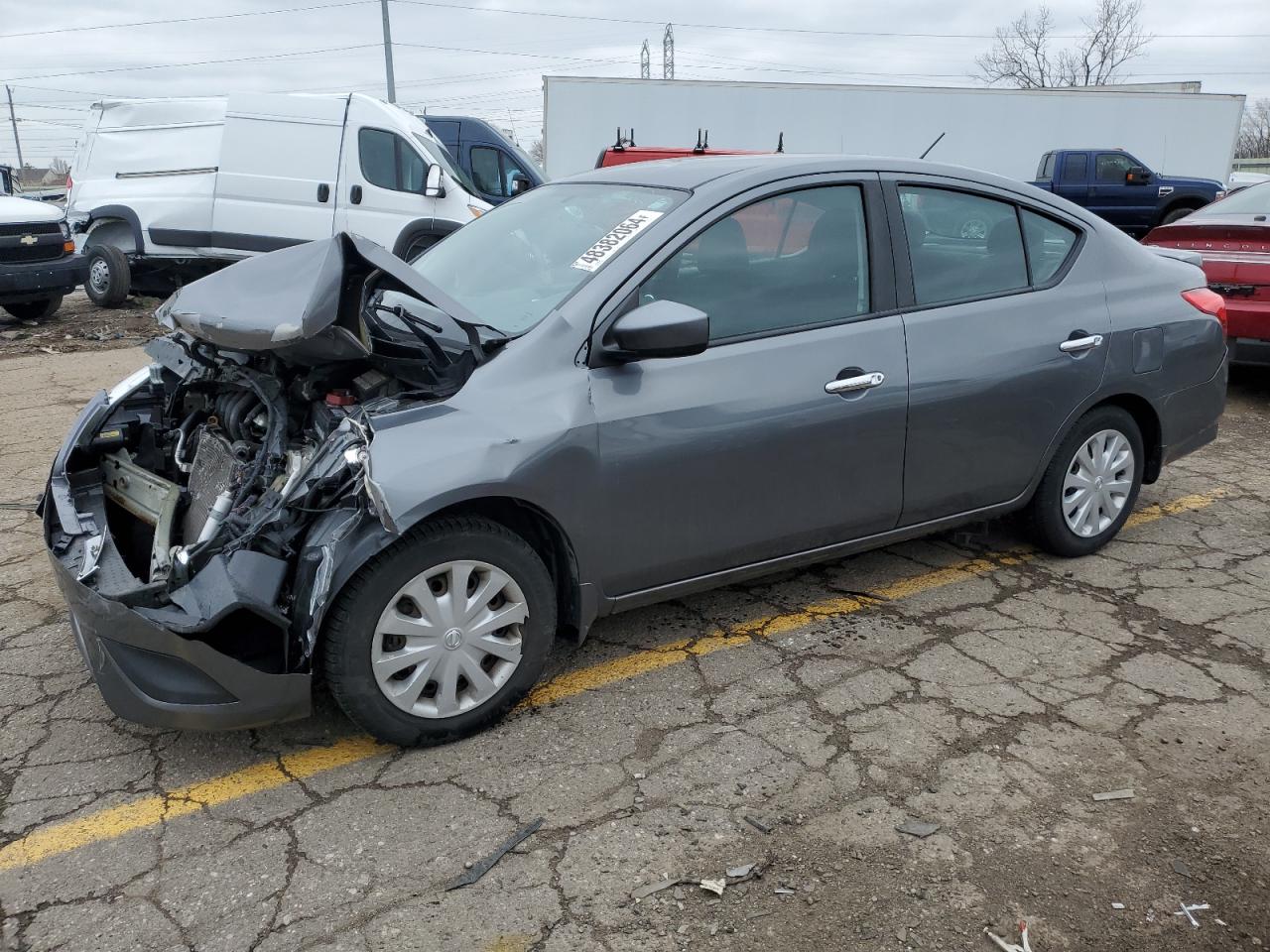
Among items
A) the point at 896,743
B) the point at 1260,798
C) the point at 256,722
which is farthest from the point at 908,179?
the point at 256,722

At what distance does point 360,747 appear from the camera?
119 inches

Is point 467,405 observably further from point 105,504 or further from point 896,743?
point 896,743

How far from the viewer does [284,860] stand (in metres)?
2.52

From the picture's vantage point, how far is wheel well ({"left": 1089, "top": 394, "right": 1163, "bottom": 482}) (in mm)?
4328

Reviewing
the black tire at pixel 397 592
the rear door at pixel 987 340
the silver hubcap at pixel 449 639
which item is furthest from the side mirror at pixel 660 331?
the rear door at pixel 987 340

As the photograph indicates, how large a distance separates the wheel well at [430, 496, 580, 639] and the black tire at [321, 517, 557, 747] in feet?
0.23

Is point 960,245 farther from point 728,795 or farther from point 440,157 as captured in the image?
point 440,157

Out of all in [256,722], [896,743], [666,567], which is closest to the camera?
[256,722]

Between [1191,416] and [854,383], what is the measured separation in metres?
2.01

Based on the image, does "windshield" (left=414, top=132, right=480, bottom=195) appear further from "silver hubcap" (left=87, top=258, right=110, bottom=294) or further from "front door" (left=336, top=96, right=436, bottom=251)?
"silver hubcap" (left=87, top=258, right=110, bottom=294)

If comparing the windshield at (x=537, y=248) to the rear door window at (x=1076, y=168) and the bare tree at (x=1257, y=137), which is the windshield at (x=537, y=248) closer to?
the rear door window at (x=1076, y=168)

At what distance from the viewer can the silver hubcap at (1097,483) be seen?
428 cm

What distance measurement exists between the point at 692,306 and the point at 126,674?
1895mm

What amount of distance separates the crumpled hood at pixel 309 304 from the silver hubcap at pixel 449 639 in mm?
719
